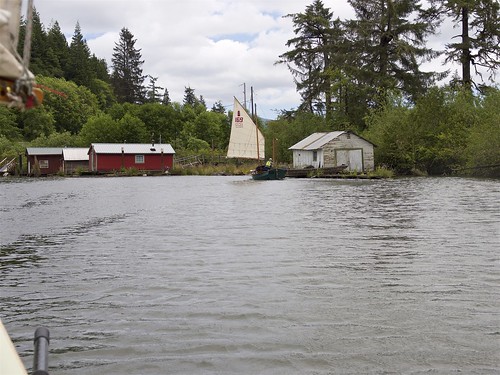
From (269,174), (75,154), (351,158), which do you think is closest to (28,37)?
(269,174)

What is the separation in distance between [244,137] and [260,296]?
51631 mm

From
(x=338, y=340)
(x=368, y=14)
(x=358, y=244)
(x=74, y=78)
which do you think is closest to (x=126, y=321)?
(x=338, y=340)

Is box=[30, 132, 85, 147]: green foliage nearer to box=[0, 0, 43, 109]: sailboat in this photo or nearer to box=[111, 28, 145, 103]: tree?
box=[111, 28, 145, 103]: tree

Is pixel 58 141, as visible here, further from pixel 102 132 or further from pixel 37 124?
pixel 37 124

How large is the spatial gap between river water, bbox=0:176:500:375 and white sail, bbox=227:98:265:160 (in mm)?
41004

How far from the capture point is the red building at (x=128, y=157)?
243 ft

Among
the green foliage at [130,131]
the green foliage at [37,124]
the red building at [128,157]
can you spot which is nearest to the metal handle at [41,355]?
the red building at [128,157]

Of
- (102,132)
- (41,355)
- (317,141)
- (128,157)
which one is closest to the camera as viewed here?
(41,355)

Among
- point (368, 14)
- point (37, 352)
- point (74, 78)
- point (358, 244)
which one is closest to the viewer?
point (37, 352)

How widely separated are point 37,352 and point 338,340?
3708mm

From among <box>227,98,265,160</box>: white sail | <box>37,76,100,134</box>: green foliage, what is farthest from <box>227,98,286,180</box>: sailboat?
<box>37,76,100,134</box>: green foliage

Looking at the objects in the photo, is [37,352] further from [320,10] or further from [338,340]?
[320,10]

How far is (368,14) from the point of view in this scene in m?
66.1

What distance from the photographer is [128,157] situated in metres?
75.6
